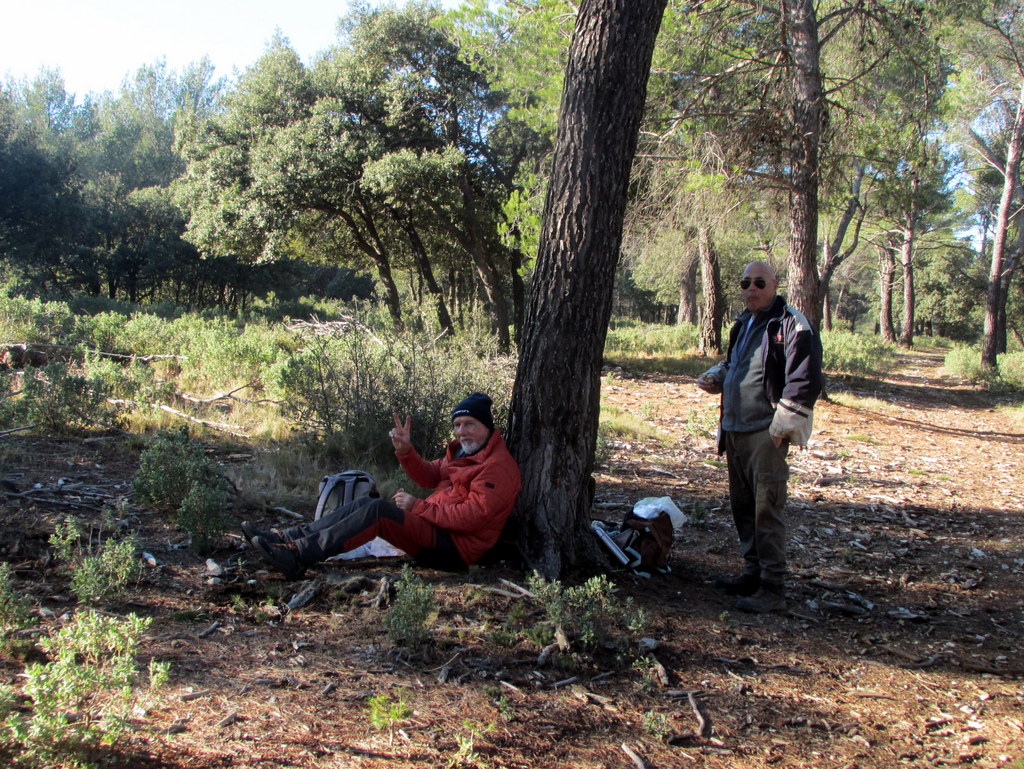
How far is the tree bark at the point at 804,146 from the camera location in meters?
11.0

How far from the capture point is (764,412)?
4.19m

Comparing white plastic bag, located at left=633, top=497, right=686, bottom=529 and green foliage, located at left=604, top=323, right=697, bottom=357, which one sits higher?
green foliage, located at left=604, top=323, right=697, bottom=357

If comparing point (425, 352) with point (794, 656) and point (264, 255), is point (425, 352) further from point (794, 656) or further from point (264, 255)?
point (264, 255)

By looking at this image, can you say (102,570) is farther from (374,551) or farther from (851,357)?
(851,357)

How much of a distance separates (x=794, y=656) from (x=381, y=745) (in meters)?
2.21

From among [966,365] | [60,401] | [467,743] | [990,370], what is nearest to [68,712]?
[467,743]

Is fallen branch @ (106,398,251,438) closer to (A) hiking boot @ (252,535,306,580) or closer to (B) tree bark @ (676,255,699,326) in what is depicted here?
(A) hiking boot @ (252,535,306,580)

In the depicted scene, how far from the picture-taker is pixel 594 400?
4316 mm

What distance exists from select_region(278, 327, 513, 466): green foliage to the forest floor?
5.39ft

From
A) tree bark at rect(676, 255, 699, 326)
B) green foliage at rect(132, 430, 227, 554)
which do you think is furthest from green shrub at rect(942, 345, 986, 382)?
green foliage at rect(132, 430, 227, 554)

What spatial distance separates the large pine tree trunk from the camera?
411 cm

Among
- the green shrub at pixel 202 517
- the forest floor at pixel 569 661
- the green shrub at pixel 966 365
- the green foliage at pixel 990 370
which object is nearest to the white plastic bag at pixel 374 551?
the forest floor at pixel 569 661

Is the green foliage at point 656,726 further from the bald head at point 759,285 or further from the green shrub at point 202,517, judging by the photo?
the green shrub at point 202,517

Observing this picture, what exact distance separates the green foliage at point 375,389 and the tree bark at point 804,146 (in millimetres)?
6232
